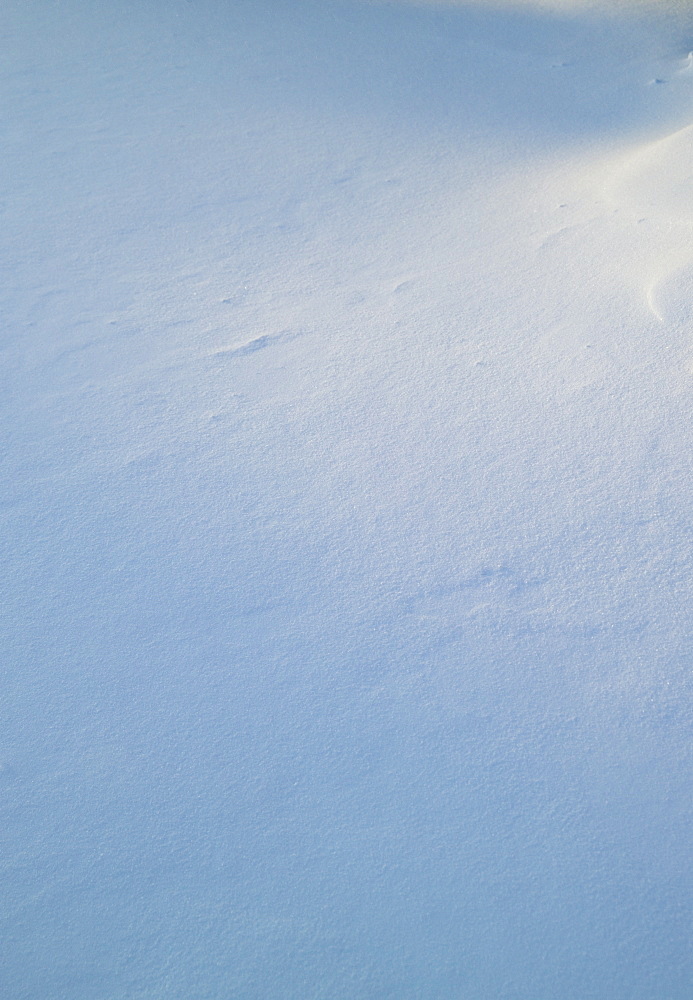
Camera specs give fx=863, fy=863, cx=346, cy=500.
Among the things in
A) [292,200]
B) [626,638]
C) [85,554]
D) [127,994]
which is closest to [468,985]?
[127,994]

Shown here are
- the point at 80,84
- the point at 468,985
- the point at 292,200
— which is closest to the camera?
the point at 468,985

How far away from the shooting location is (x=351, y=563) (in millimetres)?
1055

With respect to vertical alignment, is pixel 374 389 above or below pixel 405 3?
below

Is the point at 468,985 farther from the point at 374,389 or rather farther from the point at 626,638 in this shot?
the point at 374,389

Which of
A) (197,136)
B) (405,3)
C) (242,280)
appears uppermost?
(405,3)

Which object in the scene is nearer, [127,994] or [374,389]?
[127,994]

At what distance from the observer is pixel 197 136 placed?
1957mm

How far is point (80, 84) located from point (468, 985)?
2185 mm

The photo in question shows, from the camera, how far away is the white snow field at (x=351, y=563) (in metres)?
0.79

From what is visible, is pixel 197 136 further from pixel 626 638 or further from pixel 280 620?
pixel 626 638

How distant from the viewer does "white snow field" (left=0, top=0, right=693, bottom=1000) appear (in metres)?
0.79

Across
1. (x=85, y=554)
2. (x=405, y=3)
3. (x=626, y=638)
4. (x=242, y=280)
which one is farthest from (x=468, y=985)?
(x=405, y=3)

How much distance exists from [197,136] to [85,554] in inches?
49.3

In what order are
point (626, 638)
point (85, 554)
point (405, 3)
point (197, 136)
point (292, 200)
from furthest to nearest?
point (405, 3), point (197, 136), point (292, 200), point (85, 554), point (626, 638)
